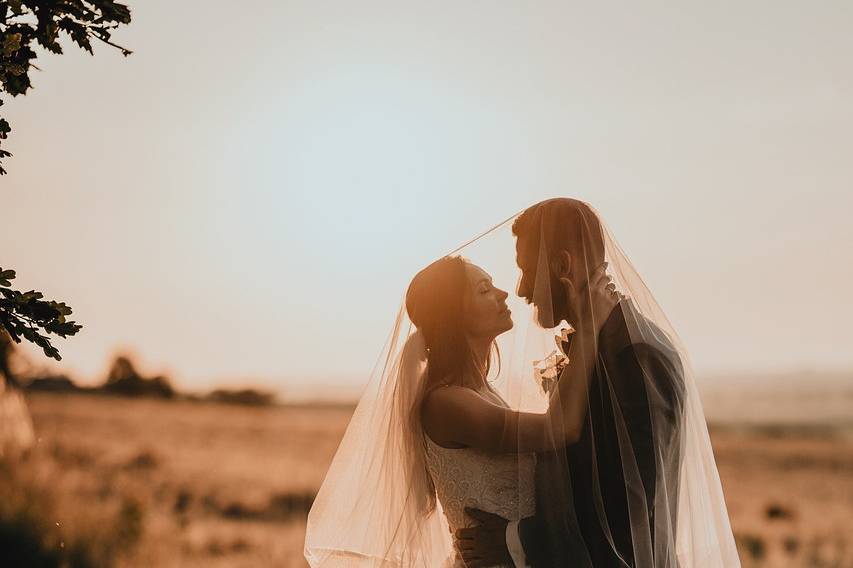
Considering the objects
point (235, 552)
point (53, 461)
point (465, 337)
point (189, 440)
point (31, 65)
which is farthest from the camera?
point (189, 440)

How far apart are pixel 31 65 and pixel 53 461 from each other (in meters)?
11.5

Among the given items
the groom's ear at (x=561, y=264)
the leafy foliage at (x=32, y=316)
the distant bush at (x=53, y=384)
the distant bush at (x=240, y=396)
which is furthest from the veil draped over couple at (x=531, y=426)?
the distant bush at (x=240, y=396)

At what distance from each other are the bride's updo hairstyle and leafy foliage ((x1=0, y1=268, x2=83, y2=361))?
6.31 ft

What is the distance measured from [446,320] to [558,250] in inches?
23.7

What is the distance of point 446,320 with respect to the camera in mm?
4715

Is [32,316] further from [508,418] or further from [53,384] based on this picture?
[53,384]

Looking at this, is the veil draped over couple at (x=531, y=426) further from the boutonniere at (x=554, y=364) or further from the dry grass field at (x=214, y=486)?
the dry grass field at (x=214, y=486)

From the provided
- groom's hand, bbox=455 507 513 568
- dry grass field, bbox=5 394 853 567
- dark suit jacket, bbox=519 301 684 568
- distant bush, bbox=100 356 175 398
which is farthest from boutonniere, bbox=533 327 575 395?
distant bush, bbox=100 356 175 398

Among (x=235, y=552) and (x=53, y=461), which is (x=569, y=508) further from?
(x=235, y=552)

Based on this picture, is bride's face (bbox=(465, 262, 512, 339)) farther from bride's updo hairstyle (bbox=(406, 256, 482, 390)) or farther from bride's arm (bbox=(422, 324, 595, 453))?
bride's arm (bbox=(422, 324, 595, 453))

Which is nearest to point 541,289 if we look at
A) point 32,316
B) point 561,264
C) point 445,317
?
point 561,264

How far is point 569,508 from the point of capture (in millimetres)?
4336

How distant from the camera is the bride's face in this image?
470 centimetres

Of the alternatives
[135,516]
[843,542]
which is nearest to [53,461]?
[135,516]
